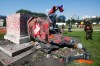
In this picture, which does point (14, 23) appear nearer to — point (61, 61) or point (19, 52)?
point (19, 52)

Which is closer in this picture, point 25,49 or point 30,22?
point 25,49

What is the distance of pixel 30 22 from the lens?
15.0m

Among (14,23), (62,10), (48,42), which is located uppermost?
(62,10)

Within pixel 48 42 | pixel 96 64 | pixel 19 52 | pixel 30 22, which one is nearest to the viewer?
pixel 96 64

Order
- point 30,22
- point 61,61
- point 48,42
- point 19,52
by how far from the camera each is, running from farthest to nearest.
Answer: point 30,22 < point 48,42 < point 19,52 < point 61,61

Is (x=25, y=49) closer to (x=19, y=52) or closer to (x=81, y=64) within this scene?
(x=19, y=52)

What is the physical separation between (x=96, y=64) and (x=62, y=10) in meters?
6.68

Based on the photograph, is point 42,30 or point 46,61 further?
point 42,30

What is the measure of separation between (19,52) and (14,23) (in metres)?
4.16

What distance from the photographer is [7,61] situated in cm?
1069

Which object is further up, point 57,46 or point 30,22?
point 30,22

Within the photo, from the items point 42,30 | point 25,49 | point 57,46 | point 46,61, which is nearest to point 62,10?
point 42,30

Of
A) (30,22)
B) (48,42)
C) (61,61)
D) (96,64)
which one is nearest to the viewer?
(96,64)

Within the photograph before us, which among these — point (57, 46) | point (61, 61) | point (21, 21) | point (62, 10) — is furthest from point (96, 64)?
point (21, 21)
